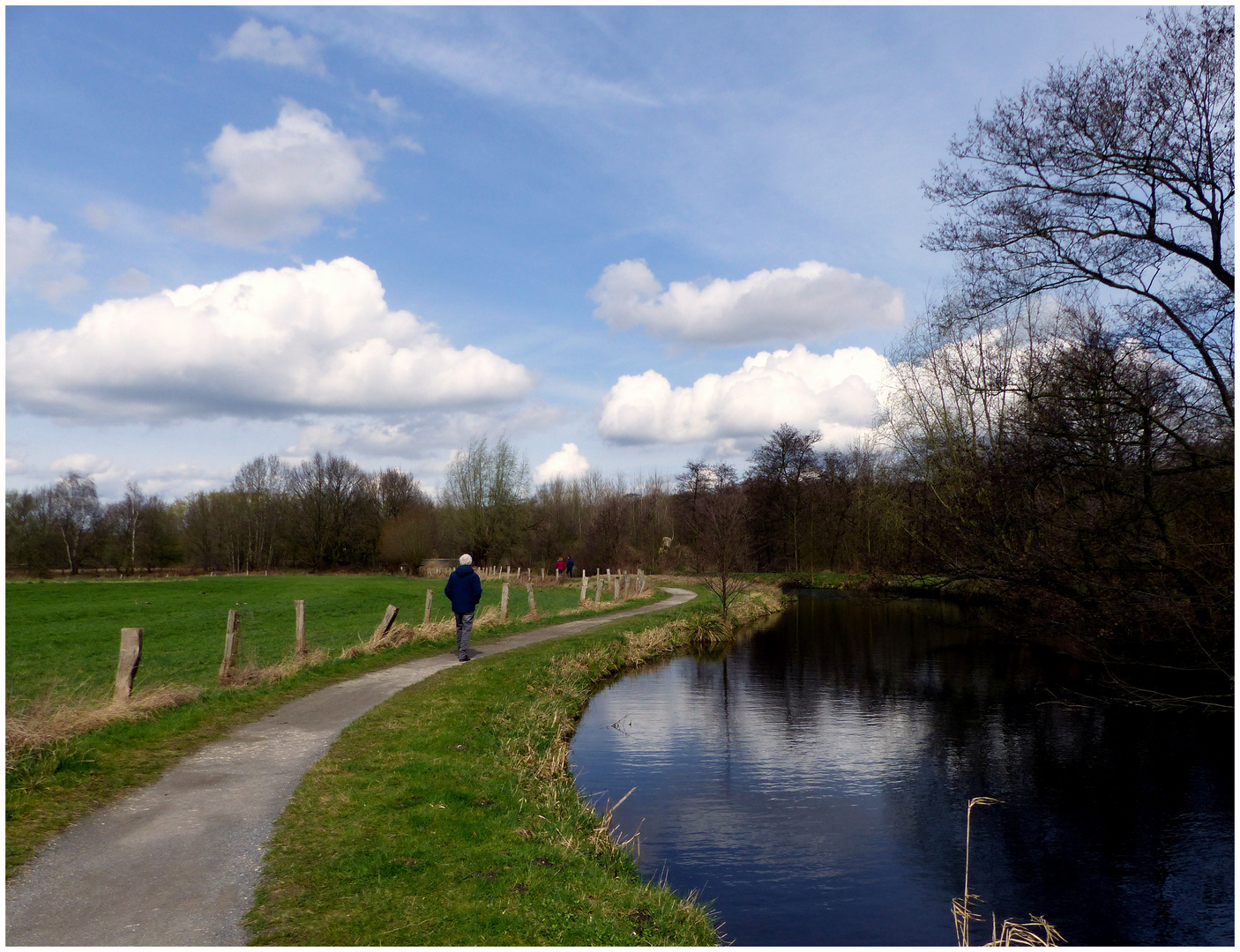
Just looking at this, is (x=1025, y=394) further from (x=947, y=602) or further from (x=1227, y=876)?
(x=947, y=602)

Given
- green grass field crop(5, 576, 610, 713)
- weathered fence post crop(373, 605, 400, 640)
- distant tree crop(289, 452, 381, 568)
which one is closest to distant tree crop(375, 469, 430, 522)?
distant tree crop(289, 452, 381, 568)

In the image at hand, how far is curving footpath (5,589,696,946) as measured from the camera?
4.98m

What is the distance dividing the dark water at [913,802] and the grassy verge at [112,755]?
483 cm

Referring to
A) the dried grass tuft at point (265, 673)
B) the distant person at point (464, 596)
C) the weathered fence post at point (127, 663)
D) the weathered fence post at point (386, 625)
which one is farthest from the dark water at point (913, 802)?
the weathered fence post at point (127, 663)

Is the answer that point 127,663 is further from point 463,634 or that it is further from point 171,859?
point 463,634

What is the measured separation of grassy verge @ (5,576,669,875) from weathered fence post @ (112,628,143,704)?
1.40 feet

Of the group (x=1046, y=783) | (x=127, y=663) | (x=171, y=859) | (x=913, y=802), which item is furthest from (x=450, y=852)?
(x=1046, y=783)

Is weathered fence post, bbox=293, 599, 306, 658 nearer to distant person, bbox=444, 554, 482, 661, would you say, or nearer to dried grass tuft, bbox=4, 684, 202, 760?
distant person, bbox=444, 554, 482, 661

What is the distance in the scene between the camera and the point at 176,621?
92.6 feet

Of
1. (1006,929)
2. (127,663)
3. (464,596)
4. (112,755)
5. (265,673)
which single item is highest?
(464,596)

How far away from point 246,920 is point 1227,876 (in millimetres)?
9740

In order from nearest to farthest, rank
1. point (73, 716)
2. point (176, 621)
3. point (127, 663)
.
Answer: point (73, 716), point (127, 663), point (176, 621)

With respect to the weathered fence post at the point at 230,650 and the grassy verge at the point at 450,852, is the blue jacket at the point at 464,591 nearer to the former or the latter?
the weathered fence post at the point at 230,650

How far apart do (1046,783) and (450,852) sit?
9242 millimetres
